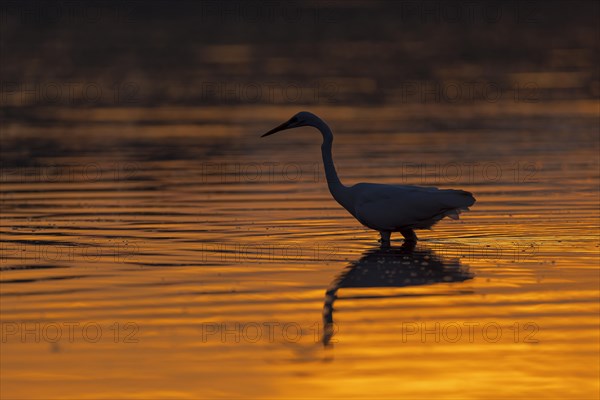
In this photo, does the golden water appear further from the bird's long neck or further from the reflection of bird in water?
the bird's long neck

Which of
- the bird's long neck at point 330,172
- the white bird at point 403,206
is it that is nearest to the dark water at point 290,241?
the white bird at point 403,206

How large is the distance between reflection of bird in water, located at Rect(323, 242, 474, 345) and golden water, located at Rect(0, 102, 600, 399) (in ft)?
0.14

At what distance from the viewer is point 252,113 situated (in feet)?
119

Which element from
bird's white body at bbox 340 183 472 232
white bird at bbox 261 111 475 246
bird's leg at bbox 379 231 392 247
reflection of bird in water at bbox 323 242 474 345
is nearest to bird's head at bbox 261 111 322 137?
white bird at bbox 261 111 475 246

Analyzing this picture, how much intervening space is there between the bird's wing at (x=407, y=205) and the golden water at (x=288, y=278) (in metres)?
0.44

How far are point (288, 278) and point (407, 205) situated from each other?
8.46 feet

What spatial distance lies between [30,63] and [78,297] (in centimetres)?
3836

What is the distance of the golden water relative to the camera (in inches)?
464

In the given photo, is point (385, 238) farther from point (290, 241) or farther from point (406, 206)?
point (290, 241)

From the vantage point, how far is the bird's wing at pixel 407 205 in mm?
17750

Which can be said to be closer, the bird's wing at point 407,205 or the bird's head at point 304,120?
the bird's wing at point 407,205

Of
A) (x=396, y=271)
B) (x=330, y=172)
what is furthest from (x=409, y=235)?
(x=396, y=271)

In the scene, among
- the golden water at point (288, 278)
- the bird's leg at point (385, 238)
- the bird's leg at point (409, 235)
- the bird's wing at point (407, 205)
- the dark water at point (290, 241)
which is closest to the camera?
the golden water at point (288, 278)

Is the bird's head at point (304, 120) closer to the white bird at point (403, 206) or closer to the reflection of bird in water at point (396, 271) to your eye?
the white bird at point (403, 206)
